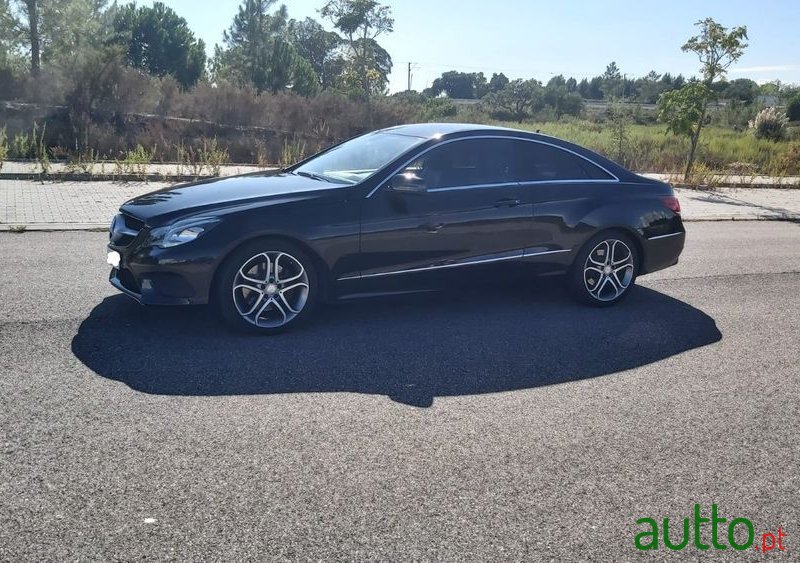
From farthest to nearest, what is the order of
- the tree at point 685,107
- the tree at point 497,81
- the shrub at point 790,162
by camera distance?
the tree at point 497,81 → the shrub at point 790,162 → the tree at point 685,107

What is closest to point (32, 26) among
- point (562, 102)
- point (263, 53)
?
point (263, 53)

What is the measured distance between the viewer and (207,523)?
319 centimetres

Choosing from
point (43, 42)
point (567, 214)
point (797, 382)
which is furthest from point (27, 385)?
point (43, 42)

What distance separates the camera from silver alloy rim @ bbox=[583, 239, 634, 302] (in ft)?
22.9

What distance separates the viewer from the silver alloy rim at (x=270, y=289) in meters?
5.59

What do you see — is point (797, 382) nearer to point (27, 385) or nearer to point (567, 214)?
point (567, 214)

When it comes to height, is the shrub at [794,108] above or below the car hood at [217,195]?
above

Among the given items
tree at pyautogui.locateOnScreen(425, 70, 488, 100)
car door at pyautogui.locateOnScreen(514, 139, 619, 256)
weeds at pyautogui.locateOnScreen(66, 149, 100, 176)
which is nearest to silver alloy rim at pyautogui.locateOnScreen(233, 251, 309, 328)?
car door at pyautogui.locateOnScreen(514, 139, 619, 256)

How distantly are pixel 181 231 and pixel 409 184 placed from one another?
175cm

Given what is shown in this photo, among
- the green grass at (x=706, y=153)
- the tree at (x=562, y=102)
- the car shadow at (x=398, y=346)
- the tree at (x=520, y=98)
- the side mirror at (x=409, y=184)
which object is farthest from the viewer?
the tree at (x=520, y=98)

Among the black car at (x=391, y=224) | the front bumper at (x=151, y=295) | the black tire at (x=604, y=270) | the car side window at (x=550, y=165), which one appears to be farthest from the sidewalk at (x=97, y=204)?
the black tire at (x=604, y=270)

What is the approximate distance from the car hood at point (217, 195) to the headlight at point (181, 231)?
8cm

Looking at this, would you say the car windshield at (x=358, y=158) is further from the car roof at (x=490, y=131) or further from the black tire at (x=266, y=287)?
the black tire at (x=266, y=287)

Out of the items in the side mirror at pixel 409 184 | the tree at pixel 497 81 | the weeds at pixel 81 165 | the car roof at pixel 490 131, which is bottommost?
the weeds at pixel 81 165
